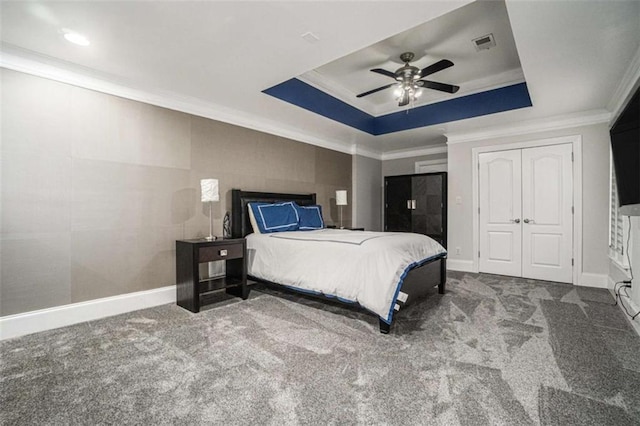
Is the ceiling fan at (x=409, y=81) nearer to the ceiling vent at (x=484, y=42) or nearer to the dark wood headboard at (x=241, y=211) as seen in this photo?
the ceiling vent at (x=484, y=42)

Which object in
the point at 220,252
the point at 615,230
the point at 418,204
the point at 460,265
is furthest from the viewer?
the point at 418,204

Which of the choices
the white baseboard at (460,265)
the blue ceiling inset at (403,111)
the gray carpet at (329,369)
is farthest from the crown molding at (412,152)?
the gray carpet at (329,369)

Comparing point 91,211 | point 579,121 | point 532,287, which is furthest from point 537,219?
point 91,211

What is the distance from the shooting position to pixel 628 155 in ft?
8.30

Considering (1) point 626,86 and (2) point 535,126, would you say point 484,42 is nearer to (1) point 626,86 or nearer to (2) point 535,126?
(1) point 626,86

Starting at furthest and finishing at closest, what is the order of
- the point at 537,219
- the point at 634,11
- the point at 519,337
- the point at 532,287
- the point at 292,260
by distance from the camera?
the point at 537,219 < the point at 532,287 < the point at 292,260 < the point at 519,337 < the point at 634,11

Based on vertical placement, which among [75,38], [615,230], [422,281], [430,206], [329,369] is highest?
[75,38]

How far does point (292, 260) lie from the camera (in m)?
3.29

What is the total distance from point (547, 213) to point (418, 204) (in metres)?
2.00

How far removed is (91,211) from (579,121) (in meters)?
6.17

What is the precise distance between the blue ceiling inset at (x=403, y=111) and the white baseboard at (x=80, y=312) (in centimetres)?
267

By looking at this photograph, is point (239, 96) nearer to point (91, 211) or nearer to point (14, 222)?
point (91, 211)

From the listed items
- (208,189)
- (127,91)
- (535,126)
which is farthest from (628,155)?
(127,91)

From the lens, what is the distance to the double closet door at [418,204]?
17.9 ft
